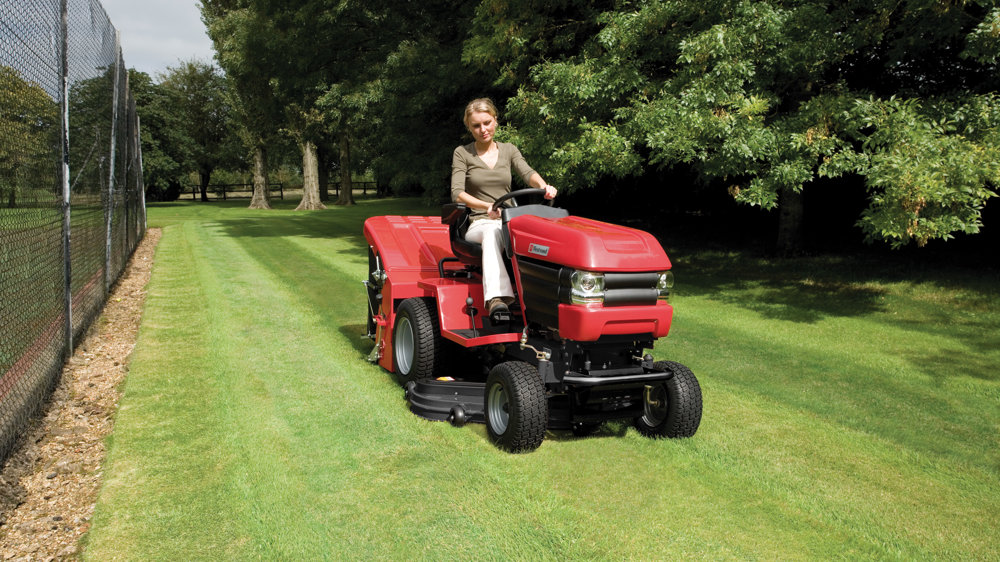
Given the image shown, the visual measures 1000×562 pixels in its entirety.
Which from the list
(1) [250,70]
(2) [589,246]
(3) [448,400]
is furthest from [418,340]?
(1) [250,70]

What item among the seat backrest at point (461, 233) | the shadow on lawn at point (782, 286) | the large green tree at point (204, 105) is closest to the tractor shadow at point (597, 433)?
the seat backrest at point (461, 233)

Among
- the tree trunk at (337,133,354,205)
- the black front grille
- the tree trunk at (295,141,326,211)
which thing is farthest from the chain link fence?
the tree trunk at (337,133,354,205)

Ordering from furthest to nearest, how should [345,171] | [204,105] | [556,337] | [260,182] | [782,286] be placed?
[204,105], [345,171], [260,182], [782,286], [556,337]

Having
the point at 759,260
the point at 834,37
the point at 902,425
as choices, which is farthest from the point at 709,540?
the point at 759,260

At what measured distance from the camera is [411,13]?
17.2 metres

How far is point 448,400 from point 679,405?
143 centimetres

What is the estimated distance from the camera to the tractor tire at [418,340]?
500cm

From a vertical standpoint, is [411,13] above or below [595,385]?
above

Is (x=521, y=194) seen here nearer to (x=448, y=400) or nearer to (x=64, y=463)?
(x=448, y=400)

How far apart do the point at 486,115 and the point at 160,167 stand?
136 ft

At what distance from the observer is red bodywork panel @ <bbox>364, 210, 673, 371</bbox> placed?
385 centimetres

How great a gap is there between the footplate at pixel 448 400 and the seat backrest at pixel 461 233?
2.73 feet

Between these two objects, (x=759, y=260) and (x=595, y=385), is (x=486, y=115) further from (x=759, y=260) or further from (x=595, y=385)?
(x=759, y=260)

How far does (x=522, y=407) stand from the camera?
3.91 meters
